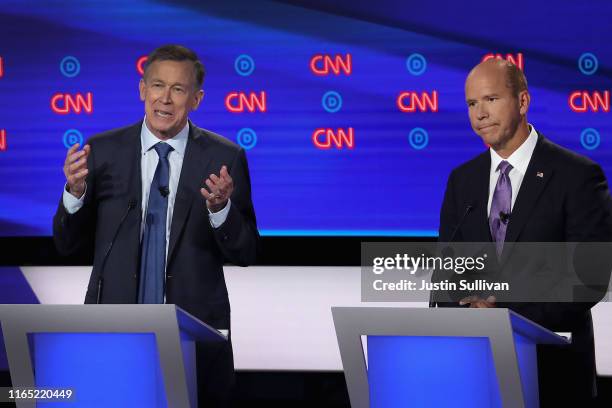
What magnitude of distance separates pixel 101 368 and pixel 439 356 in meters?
0.90

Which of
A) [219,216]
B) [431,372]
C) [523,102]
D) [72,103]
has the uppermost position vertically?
[72,103]

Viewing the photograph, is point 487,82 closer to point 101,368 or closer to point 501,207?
point 501,207

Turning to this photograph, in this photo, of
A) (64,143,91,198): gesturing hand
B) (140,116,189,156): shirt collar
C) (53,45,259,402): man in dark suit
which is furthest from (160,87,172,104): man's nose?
(64,143,91,198): gesturing hand

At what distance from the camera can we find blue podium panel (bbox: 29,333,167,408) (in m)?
2.72

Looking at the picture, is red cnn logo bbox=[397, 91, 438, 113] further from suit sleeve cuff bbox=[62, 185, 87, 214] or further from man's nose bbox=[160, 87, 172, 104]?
suit sleeve cuff bbox=[62, 185, 87, 214]

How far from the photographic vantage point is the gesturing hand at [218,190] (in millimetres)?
3170

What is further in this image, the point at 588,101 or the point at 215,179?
the point at 588,101

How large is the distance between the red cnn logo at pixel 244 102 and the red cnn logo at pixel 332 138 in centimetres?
29

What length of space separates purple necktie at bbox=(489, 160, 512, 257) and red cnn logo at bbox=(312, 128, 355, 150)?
54.4 inches

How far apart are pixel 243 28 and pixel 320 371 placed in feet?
5.53

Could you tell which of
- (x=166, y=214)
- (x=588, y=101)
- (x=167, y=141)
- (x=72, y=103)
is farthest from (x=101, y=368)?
(x=588, y=101)

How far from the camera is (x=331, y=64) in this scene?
485 cm

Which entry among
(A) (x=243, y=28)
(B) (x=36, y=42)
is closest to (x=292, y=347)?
(A) (x=243, y=28)

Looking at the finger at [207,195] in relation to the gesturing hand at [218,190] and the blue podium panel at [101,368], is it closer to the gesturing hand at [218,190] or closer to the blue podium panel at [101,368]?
the gesturing hand at [218,190]
